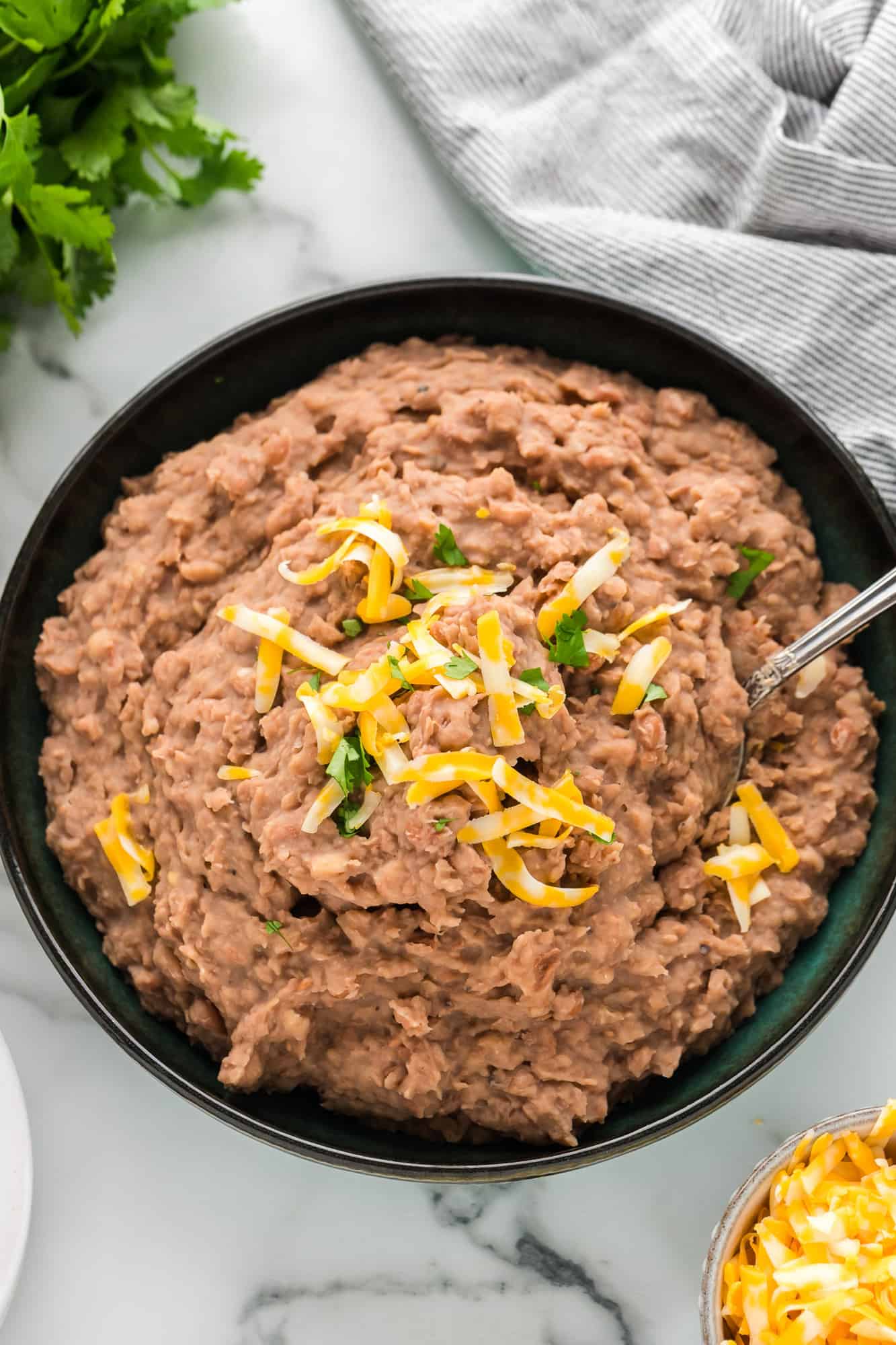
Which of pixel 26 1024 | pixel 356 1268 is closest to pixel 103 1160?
pixel 26 1024

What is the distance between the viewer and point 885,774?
127 inches

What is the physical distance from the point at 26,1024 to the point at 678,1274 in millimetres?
1849

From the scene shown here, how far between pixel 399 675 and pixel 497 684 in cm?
21

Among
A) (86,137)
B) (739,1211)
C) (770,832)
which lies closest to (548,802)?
(770,832)

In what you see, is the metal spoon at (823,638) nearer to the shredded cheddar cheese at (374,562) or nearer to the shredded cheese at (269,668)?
the shredded cheddar cheese at (374,562)

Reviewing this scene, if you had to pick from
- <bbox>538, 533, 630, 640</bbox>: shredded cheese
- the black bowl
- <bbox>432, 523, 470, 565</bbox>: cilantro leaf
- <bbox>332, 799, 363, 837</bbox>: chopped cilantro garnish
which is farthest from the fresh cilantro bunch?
<bbox>332, 799, 363, 837</bbox>: chopped cilantro garnish

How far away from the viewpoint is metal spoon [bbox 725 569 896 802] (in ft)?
9.98

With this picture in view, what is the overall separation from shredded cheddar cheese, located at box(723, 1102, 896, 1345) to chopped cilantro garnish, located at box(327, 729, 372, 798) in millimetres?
1389

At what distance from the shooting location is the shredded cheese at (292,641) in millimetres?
2875

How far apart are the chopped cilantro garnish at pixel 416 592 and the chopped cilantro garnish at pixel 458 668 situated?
0.24 m

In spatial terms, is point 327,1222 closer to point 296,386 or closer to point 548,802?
point 548,802

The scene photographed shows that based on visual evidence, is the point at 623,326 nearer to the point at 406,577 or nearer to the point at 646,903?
the point at 406,577

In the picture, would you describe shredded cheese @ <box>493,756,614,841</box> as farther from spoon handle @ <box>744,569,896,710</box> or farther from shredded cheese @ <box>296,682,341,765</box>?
spoon handle @ <box>744,569,896,710</box>

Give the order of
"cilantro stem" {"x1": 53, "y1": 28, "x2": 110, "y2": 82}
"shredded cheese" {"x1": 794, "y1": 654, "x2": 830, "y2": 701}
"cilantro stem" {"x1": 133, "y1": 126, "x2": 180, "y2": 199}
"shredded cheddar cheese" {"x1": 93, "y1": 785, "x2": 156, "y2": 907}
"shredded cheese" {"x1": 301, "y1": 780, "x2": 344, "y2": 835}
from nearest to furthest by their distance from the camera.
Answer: "shredded cheese" {"x1": 301, "y1": 780, "x2": 344, "y2": 835}
"shredded cheddar cheese" {"x1": 93, "y1": 785, "x2": 156, "y2": 907}
"shredded cheese" {"x1": 794, "y1": 654, "x2": 830, "y2": 701}
"cilantro stem" {"x1": 53, "y1": 28, "x2": 110, "y2": 82}
"cilantro stem" {"x1": 133, "y1": 126, "x2": 180, "y2": 199}
